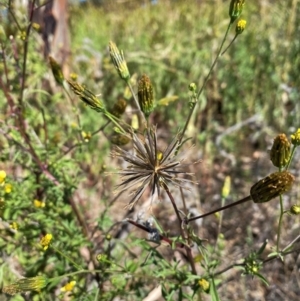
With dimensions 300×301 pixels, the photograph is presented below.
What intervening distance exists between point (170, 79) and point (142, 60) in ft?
1.07

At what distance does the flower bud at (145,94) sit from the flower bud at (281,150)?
29cm

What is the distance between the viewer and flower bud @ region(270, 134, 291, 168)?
810 millimetres

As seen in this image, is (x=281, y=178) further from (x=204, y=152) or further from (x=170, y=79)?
(x=170, y=79)

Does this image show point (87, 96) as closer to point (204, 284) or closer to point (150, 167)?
point (150, 167)

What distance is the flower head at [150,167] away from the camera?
841mm

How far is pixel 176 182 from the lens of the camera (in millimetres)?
852

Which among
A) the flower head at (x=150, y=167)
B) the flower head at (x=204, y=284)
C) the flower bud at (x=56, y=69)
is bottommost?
the flower head at (x=204, y=284)

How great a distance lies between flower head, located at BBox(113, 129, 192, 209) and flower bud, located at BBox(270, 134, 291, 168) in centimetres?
19

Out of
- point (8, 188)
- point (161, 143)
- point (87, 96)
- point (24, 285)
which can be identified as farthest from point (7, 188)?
point (161, 143)

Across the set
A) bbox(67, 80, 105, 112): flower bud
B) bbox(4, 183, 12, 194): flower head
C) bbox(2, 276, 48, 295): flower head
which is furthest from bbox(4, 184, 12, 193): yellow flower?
bbox(67, 80, 105, 112): flower bud

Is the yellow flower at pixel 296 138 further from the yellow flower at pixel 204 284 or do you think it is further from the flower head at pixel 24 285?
the flower head at pixel 24 285

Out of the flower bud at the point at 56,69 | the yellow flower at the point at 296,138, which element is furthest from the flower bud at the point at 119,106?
the yellow flower at the point at 296,138

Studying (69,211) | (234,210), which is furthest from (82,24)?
(69,211)

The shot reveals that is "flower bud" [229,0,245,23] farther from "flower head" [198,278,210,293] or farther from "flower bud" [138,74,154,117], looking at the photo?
"flower head" [198,278,210,293]
